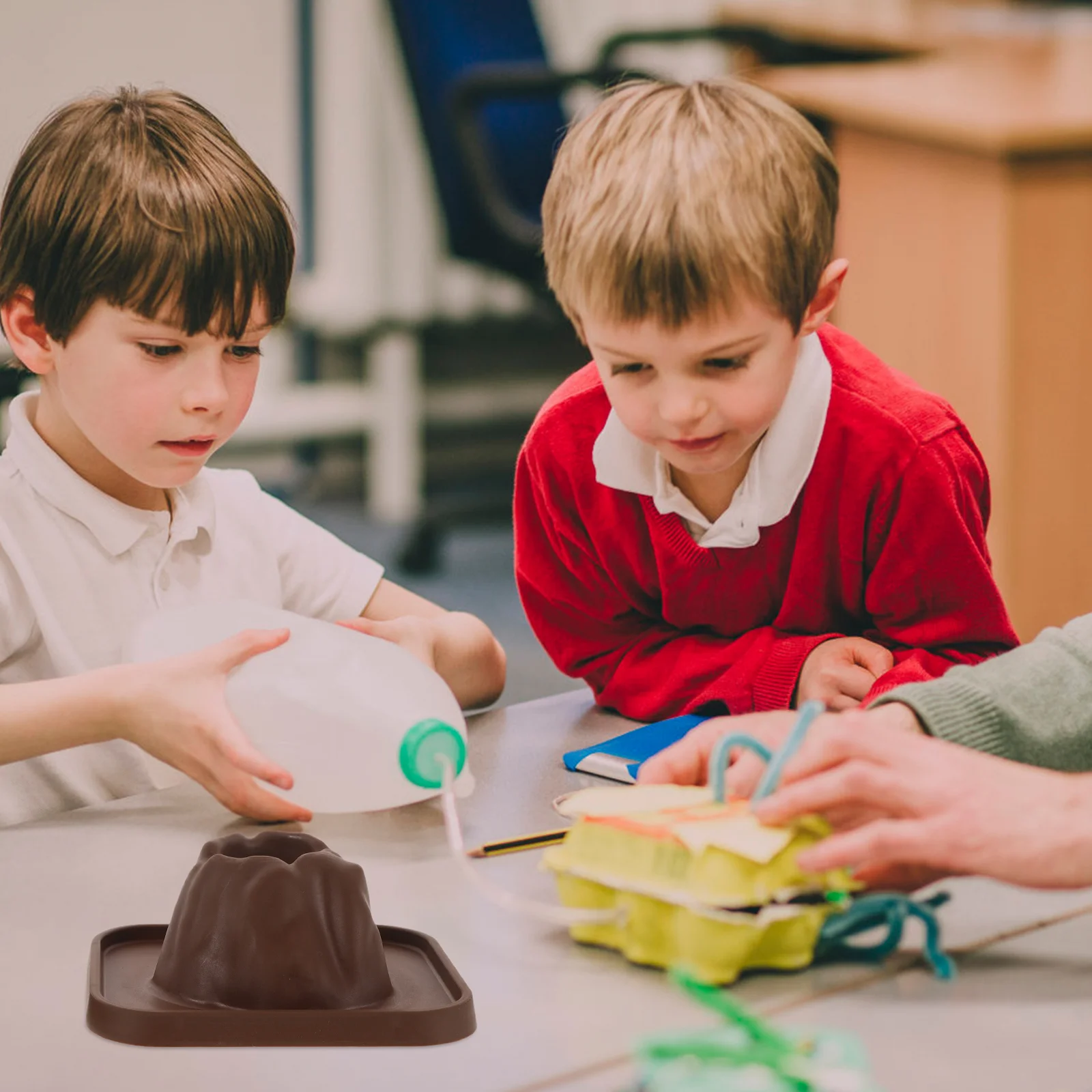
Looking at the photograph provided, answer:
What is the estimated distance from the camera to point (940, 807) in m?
0.68

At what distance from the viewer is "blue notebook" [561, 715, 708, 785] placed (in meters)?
0.94

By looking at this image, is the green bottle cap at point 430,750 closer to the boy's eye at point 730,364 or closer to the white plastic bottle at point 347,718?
the white plastic bottle at point 347,718

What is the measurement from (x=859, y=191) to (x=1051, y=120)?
0.46m

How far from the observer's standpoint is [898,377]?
1.10 m

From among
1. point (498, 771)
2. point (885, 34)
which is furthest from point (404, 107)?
point (498, 771)

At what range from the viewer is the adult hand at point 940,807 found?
2.19 ft

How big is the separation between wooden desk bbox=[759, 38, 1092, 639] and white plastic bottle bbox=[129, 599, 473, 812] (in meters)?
1.82

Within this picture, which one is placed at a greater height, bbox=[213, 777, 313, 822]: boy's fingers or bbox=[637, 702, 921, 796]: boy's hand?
bbox=[637, 702, 921, 796]: boy's hand

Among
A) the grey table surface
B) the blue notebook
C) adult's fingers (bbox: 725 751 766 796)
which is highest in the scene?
adult's fingers (bbox: 725 751 766 796)

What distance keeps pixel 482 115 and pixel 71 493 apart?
217 cm

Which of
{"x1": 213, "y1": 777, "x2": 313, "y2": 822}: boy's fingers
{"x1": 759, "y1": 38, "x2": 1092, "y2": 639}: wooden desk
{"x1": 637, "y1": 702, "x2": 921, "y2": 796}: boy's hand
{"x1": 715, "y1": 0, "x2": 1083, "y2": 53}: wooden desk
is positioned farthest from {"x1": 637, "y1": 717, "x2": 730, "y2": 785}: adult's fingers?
{"x1": 715, "y1": 0, "x2": 1083, "y2": 53}: wooden desk

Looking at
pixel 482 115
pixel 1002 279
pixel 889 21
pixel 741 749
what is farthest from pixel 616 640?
pixel 889 21

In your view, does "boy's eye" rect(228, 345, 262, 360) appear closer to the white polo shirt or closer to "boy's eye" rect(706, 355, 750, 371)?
the white polo shirt

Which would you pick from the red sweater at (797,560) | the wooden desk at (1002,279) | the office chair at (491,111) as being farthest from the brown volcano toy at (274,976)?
the office chair at (491,111)
